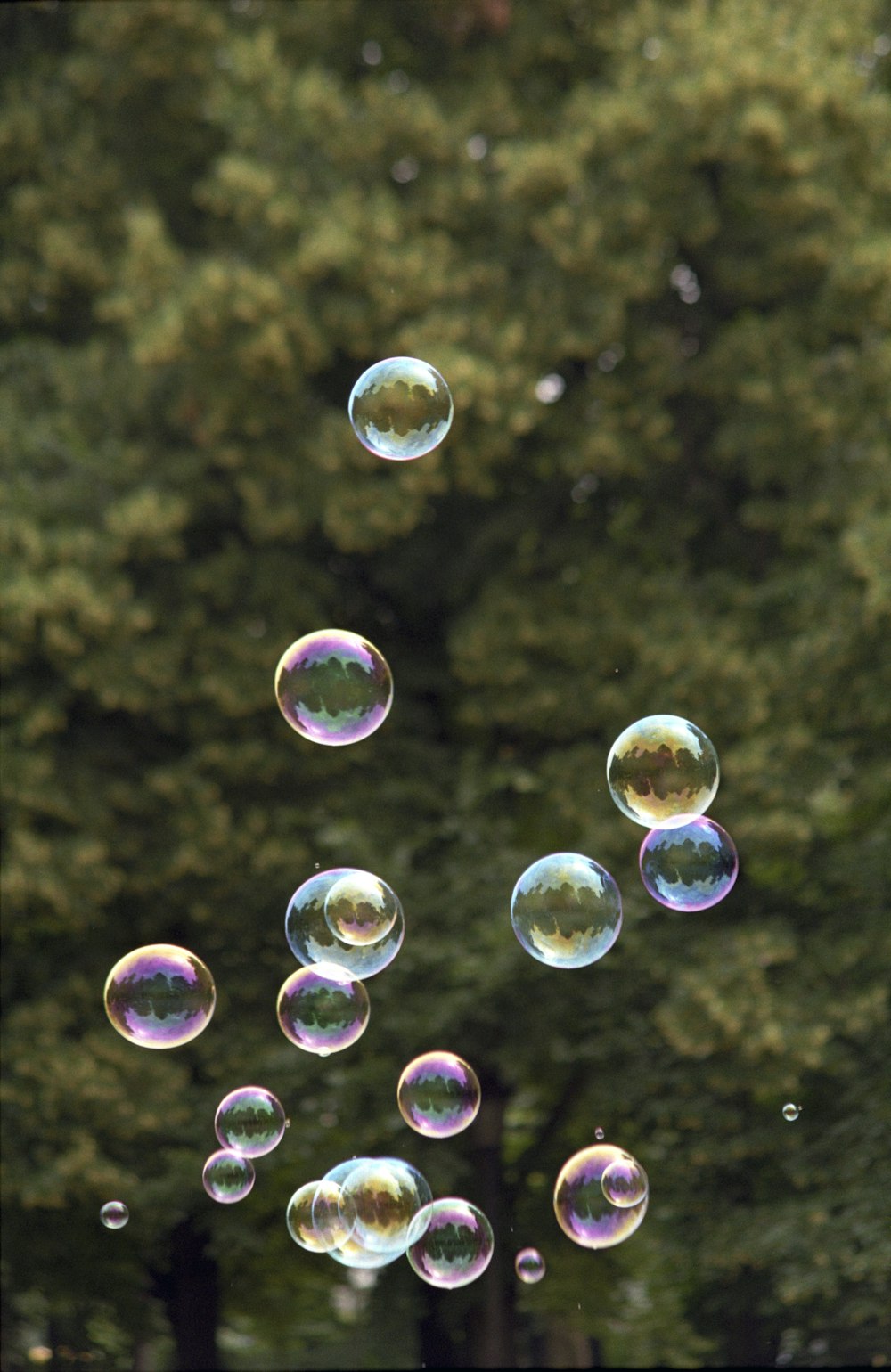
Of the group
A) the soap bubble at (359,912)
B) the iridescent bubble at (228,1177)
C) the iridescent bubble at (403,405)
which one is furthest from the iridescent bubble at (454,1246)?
the iridescent bubble at (403,405)

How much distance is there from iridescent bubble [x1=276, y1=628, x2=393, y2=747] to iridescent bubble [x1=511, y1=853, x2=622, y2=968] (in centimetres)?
77

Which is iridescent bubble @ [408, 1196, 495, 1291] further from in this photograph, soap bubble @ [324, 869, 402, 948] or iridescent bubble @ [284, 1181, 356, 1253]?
Result: soap bubble @ [324, 869, 402, 948]

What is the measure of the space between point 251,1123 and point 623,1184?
136 centimetres

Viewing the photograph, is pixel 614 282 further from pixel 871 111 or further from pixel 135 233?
pixel 135 233

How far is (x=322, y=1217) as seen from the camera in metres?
5.71

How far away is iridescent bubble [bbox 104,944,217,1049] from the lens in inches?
227

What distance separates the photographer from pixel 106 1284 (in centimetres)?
988

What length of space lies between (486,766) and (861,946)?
232cm

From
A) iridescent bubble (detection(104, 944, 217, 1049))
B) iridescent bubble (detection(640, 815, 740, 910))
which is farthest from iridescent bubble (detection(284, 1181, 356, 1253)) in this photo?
iridescent bubble (detection(640, 815, 740, 910))

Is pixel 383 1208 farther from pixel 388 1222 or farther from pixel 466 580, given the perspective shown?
pixel 466 580

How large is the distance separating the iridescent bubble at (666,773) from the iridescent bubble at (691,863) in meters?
0.20

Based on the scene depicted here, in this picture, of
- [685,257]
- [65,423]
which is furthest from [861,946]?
[65,423]

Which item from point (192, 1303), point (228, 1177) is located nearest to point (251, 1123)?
point (228, 1177)

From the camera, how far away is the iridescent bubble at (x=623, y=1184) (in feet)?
19.3
